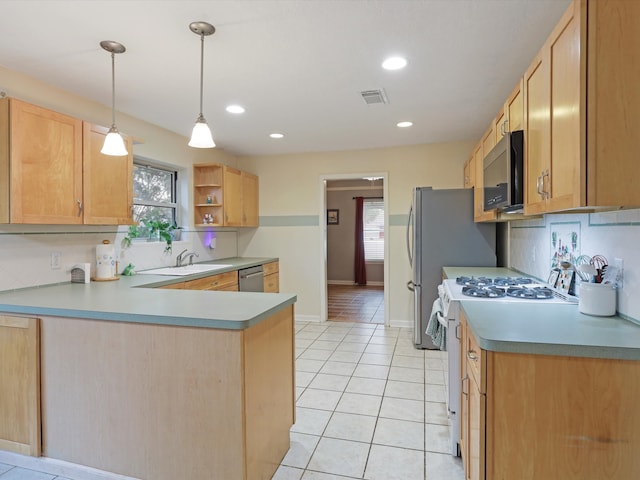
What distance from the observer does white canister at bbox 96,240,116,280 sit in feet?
9.59

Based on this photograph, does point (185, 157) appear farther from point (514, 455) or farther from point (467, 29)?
point (514, 455)

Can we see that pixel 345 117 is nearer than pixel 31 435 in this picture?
No

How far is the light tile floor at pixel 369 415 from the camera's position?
198cm

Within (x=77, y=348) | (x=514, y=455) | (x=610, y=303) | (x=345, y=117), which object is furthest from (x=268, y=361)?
(x=345, y=117)

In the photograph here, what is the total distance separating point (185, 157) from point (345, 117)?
193cm

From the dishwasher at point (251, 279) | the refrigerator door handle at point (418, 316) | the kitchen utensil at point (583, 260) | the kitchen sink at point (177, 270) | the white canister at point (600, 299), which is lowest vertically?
the refrigerator door handle at point (418, 316)

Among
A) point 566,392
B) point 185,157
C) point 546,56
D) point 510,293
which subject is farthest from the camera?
point 185,157

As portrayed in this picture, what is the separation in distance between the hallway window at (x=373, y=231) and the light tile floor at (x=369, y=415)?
4415 mm

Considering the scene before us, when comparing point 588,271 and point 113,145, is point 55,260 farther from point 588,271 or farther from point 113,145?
point 588,271

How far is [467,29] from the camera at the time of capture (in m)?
2.02

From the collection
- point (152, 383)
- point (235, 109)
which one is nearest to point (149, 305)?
point (152, 383)

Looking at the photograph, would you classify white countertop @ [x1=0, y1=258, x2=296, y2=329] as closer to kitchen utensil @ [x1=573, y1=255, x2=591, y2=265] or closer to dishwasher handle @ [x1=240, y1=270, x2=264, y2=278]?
kitchen utensil @ [x1=573, y1=255, x2=591, y2=265]

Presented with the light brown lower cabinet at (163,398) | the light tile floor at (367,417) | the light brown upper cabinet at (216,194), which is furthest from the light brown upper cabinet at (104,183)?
the light tile floor at (367,417)

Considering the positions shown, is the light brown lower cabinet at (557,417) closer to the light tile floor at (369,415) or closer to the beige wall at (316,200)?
the light tile floor at (369,415)
